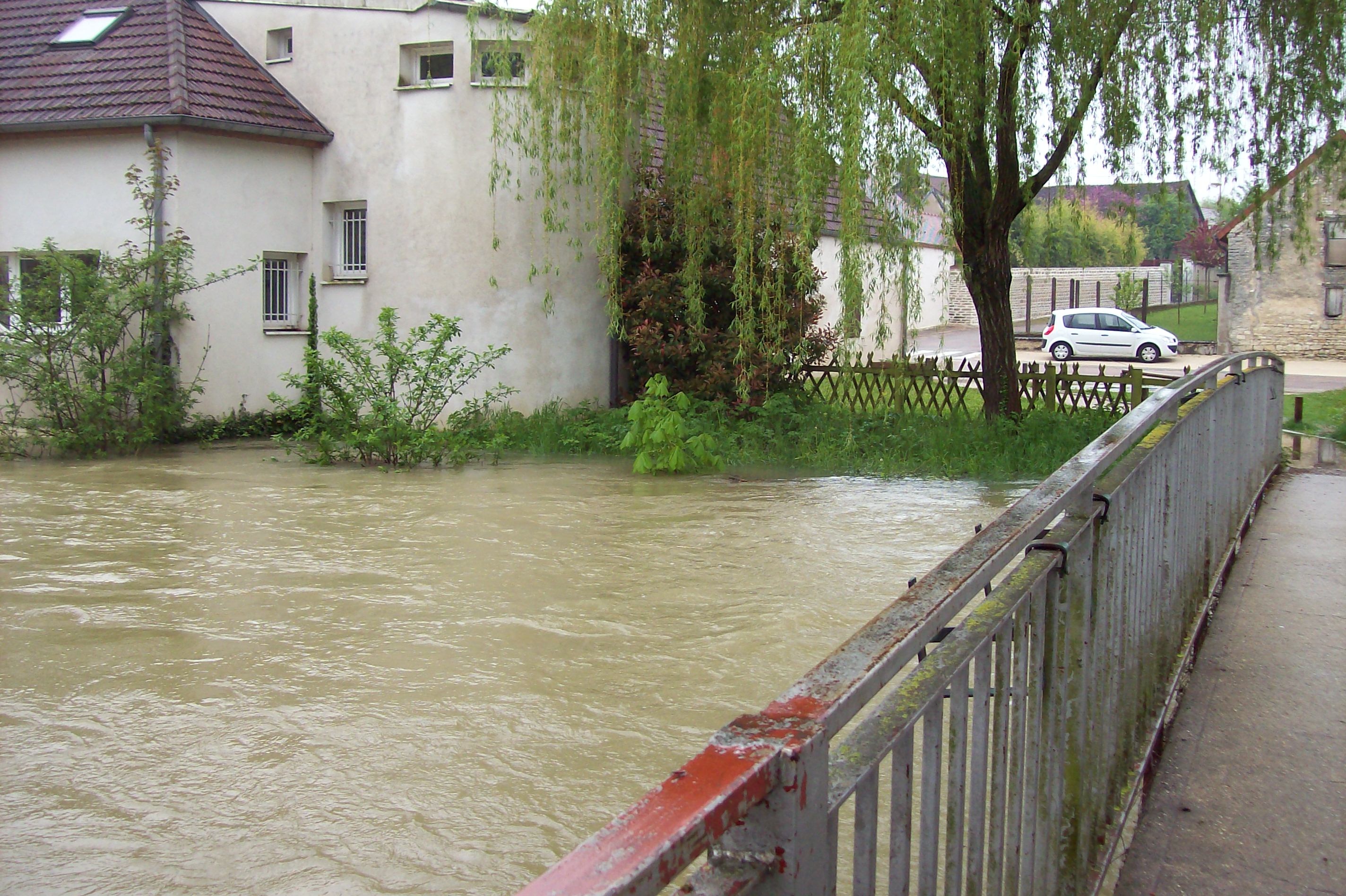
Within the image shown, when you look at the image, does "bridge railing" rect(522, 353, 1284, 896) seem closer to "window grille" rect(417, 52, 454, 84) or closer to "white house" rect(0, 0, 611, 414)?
"white house" rect(0, 0, 611, 414)

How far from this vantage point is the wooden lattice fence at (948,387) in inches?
585

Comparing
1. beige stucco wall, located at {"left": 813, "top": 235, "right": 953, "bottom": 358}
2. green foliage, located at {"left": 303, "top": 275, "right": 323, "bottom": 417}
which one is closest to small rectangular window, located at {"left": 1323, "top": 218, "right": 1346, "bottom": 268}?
beige stucco wall, located at {"left": 813, "top": 235, "right": 953, "bottom": 358}

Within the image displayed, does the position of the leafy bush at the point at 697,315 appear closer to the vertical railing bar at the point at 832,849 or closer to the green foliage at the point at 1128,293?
the vertical railing bar at the point at 832,849

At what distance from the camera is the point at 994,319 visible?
1394 centimetres

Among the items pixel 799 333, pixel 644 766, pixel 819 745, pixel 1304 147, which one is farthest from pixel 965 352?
pixel 819 745

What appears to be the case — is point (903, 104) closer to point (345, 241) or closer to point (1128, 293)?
point (345, 241)

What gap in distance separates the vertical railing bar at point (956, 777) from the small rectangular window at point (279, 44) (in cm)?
1775

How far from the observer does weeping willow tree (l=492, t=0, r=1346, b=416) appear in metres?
10.8

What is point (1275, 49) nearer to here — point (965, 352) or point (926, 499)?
point (926, 499)

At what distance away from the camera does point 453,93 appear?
16.1m

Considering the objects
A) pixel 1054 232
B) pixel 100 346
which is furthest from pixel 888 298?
pixel 100 346

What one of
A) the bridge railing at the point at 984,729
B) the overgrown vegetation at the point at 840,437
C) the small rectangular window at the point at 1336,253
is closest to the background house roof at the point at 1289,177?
the overgrown vegetation at the point at 840,437

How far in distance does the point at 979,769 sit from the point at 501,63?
1303cm

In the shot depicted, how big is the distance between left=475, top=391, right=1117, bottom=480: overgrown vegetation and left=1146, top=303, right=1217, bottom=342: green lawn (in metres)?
28.2
